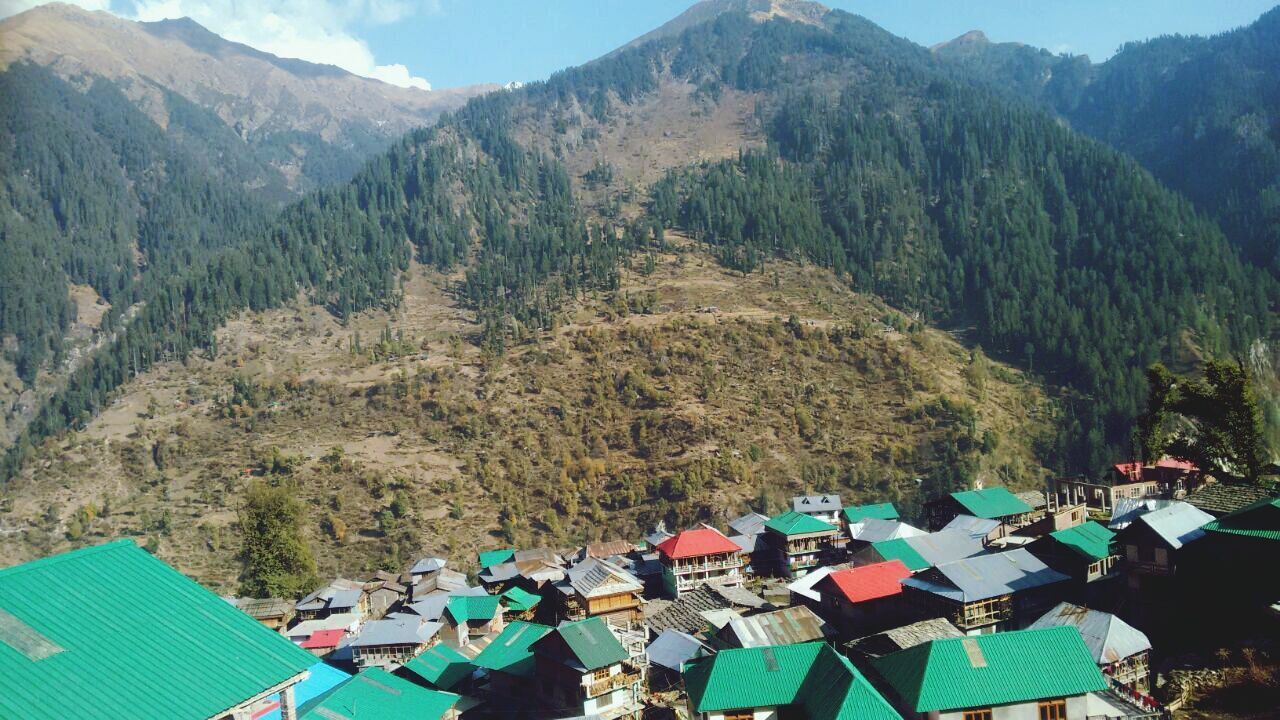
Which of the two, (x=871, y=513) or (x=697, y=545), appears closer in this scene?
(x=697, y=545)

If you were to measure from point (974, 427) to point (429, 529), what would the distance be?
54.6 m

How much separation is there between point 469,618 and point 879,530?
26.2m

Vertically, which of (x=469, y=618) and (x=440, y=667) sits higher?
(x=440, y=667)

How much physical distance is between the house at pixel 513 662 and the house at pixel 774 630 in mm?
7985

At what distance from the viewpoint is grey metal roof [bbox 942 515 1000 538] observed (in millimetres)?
48250

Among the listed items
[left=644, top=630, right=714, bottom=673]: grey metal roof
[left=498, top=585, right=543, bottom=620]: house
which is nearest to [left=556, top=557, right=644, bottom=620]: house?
[left=498, top=585, right=543, bottom=620]: house

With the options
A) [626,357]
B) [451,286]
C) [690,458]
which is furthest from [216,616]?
[451,286]

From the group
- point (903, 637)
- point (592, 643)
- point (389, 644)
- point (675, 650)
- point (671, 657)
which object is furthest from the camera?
point (389, 644)

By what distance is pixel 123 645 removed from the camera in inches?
622

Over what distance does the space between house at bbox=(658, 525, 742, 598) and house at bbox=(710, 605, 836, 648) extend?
12374mm

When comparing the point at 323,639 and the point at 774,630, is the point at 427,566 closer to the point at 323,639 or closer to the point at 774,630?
the point at 323,639

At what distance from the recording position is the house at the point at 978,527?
1890 inches

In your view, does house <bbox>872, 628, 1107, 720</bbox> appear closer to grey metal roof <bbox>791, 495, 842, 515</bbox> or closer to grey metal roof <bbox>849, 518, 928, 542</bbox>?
grey metal roof <bbox>849, 518, 928, 542</bbox>

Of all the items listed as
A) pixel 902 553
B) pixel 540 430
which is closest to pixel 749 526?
pixel 902 553
